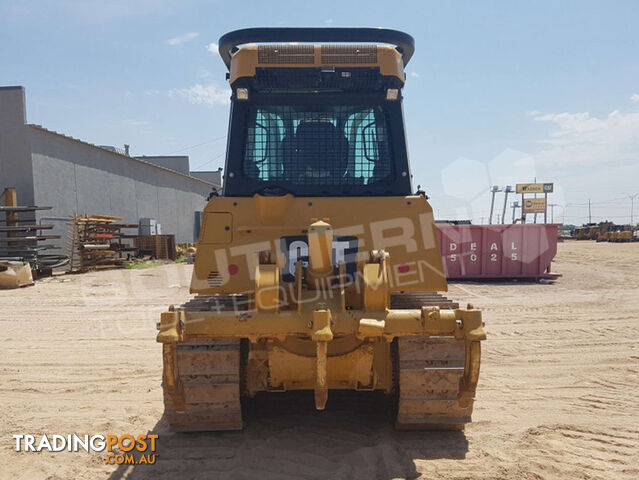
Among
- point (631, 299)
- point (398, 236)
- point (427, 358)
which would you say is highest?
point (398, 236)

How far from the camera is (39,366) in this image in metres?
6.54

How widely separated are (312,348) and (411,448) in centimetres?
108

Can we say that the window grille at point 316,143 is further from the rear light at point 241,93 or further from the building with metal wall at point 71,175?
the building with metal wall at point 71,175

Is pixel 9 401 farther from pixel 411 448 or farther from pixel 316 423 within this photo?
pixel 411 448

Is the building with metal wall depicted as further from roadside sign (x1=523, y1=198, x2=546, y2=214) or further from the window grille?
roadside sign (x1=523, y1=198, x2=546, y2=214)

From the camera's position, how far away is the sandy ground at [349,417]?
3.66 m

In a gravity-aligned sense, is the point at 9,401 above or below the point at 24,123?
below

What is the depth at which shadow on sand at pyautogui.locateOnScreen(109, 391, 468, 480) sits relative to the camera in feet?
11.7

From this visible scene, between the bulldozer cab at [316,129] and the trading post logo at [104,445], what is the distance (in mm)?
2267

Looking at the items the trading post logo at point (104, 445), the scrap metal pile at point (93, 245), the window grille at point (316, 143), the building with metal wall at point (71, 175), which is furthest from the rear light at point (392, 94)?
the scrap metal pile at point (93, 245)

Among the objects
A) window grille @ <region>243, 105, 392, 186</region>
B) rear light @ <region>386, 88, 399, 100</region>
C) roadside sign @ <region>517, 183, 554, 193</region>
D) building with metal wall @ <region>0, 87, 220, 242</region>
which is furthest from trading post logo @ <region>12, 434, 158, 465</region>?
roadside sign @ <region>517, 183, 554, 193</region>

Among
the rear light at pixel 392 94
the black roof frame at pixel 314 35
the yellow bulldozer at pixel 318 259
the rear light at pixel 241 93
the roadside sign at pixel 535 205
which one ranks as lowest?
the yellow bulldozer at pixel 318 259

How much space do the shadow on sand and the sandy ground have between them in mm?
14

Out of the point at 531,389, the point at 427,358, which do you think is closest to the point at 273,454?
the point at 427,358
